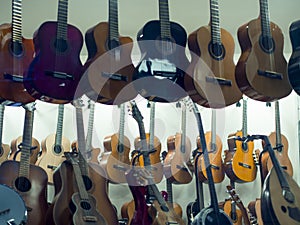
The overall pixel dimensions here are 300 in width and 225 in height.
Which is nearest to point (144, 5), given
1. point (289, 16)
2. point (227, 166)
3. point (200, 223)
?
point (289, 16)

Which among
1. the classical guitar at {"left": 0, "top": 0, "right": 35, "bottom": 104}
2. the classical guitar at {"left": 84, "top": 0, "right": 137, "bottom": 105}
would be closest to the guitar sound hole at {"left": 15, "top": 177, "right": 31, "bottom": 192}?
the classical guitar at {"left": 0, "top": 0, "right": 35, "bottom": 104}

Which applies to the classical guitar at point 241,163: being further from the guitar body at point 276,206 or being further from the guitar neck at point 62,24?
the guitar neck at point 62,24

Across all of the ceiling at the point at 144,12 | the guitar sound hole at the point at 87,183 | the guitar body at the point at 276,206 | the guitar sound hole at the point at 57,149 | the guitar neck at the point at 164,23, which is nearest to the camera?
the guitar body at the point at 276,206

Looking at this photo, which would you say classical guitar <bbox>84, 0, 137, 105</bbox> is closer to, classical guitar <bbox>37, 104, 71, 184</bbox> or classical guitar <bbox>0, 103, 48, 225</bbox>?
classical guitar <bbox>0, 103, 48, 225</bbox>

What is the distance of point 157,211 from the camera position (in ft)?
7.43

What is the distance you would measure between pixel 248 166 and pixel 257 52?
1031 millimetres

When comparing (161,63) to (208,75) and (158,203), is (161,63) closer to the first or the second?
(208,75)

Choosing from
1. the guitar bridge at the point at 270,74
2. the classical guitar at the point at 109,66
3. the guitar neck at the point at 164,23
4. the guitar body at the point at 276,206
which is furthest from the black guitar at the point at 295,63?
the classical guitar at the point at 109,66

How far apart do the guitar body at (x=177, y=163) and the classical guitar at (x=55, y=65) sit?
968 mm

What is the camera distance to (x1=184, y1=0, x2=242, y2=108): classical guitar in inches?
83.4

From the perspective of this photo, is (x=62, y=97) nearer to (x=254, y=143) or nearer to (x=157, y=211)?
(x=157, y=211)

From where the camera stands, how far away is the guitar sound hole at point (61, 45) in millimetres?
2098

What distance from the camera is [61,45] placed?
2.12 metres

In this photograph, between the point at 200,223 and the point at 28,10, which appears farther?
the point at 28,10
